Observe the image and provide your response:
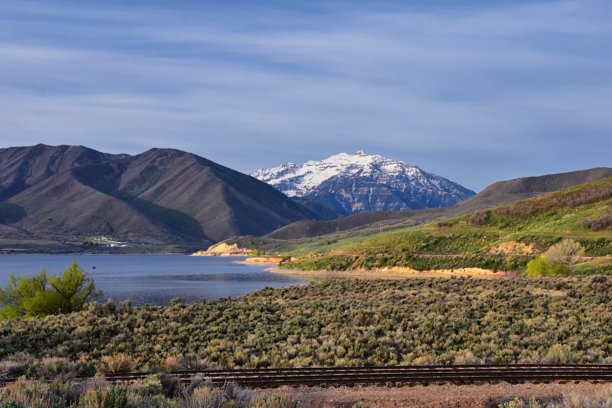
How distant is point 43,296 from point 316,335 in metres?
22.5

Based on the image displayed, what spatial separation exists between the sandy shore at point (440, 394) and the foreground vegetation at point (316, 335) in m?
5.16

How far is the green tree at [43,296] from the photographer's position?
42.5m

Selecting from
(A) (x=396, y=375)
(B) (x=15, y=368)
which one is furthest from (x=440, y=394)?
(B) (x=15, y=368)

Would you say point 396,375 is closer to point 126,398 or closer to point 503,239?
point 126,398

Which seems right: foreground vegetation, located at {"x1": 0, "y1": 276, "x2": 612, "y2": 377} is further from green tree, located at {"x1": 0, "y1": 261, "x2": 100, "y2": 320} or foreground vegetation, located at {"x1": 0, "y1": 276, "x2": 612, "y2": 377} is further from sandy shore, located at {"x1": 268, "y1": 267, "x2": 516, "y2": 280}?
sandy shore, located at {"x1": 268, "y1": 267, "x2": 516, "y2": 280}

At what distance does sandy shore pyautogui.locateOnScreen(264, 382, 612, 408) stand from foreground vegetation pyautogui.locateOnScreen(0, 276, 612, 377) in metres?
5.16

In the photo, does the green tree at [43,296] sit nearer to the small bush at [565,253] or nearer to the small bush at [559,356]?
the small bush at [559,356]

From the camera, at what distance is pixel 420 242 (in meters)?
132

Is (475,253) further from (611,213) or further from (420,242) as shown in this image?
(611,213)

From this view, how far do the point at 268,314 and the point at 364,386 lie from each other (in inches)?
824

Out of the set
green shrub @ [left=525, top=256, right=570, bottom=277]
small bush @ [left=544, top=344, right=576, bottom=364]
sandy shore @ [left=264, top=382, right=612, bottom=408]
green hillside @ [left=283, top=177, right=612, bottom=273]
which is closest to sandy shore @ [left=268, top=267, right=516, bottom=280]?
green hillside @ [left=283, top=177, right=612, bottom=273]

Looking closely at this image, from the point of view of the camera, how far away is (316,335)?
29.6 m

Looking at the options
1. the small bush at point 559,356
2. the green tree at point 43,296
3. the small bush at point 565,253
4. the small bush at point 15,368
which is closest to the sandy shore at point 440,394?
the small bush at point 559,356

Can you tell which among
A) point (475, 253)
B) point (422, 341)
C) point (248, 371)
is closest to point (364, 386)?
point (248, 371)
